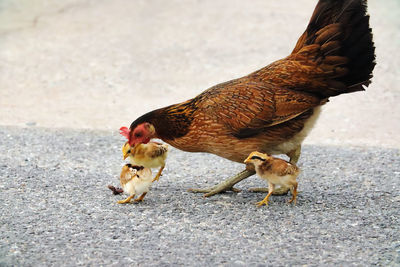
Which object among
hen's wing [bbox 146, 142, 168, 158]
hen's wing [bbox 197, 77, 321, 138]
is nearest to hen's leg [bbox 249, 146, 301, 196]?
hen's wing [bbox 197, 77, 321, 138]

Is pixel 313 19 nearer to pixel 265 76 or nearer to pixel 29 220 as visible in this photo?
pixel 265 76

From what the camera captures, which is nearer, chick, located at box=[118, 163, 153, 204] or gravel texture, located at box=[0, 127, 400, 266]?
gravel texture, located at box=[0, 127, 400, 266]

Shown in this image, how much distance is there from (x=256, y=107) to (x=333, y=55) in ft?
2.30

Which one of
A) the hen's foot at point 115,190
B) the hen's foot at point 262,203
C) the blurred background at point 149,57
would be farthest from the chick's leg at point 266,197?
the blurred background at point 149,57

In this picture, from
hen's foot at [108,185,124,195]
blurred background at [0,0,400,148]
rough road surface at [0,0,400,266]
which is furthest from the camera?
blurred background at [0,0,400,148]

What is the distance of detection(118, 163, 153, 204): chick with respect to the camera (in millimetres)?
4273

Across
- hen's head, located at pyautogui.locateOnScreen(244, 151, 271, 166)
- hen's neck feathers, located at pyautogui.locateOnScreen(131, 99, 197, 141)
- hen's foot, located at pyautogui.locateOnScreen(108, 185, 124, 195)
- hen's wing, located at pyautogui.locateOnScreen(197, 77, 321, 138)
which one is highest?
hen's wing, located at pyautogui.locateOnScreen(197, 77, 321, 138)

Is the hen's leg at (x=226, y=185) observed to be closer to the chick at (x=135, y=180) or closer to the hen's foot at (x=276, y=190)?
the hen's foot at (x=276, y=190)

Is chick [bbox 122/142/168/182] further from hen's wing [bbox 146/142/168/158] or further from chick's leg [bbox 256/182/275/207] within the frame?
chick's leg [bbox 256/182/275/207]

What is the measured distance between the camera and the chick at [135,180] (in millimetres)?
4273

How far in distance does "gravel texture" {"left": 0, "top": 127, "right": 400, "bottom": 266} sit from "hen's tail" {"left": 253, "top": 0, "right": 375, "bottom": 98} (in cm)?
95

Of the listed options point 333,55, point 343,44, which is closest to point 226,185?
point 333,55

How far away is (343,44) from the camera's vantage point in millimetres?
4203

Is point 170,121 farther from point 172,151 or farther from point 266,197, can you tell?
point 172,151
